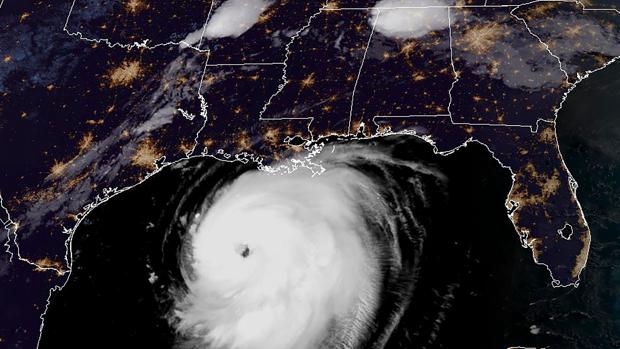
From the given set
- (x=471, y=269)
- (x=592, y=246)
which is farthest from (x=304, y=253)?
(x=592, y=246)

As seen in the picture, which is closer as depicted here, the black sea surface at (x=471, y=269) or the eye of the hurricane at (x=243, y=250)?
the black sea surface at (x=471, y=269)

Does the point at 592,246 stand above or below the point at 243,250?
below

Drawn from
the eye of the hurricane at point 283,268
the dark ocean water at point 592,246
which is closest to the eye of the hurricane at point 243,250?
the eye of the hurricane at point 283,268

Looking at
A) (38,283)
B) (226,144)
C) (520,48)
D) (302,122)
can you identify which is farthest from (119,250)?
(520,48)

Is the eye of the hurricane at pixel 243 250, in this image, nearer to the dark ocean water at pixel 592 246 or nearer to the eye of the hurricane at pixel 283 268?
the eye of the hurricane at pixel 283 268

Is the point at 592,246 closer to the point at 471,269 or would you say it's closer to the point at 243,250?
the point at 471,269

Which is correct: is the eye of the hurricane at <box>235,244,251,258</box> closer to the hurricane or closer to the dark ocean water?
the hurricane

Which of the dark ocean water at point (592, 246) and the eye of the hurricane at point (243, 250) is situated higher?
the eye of the hurricane at point (243, 250)
